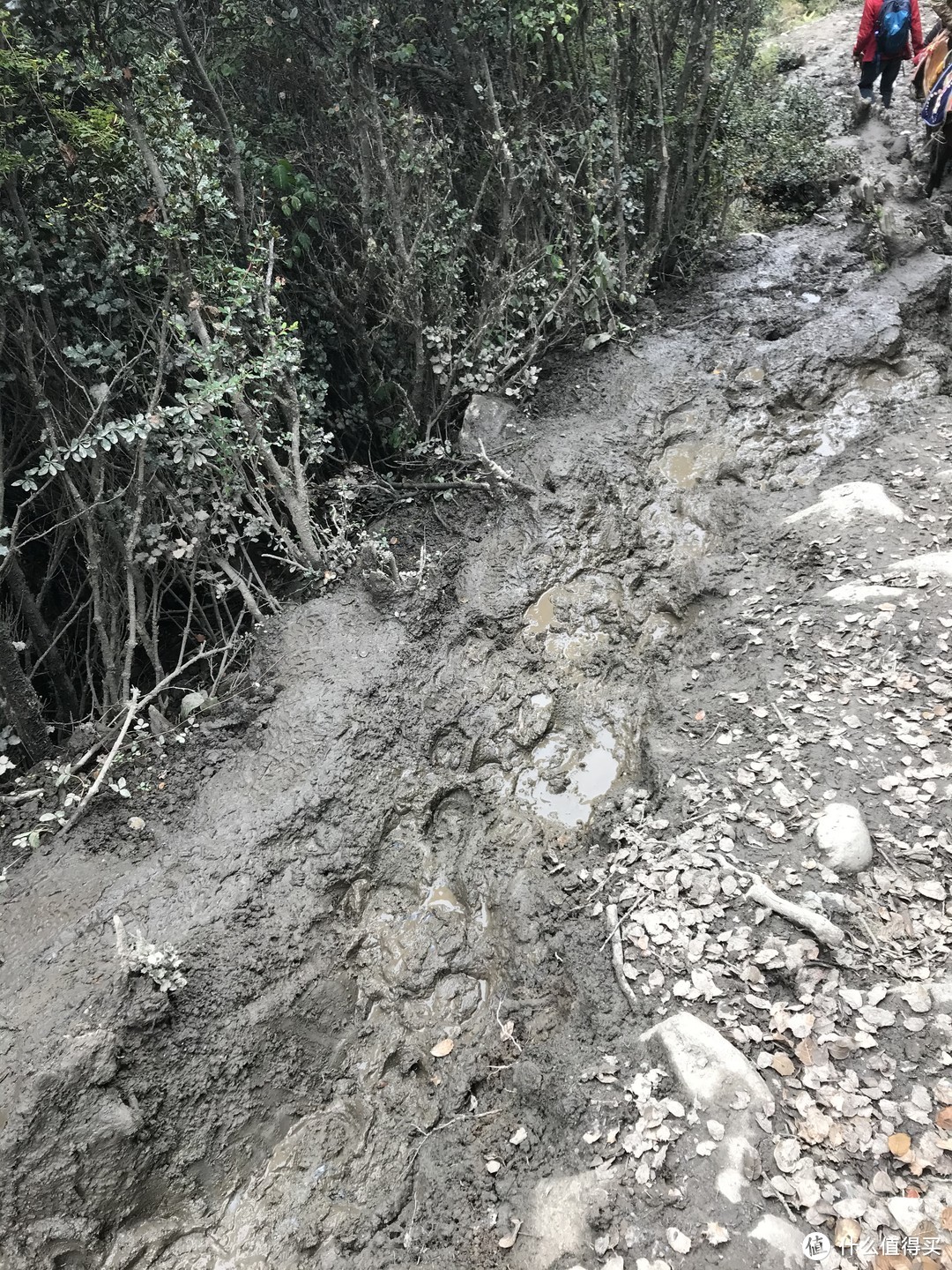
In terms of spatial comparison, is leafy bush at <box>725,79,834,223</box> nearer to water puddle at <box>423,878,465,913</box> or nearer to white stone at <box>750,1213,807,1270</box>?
water puddle at <box>423,878,465,913</box>

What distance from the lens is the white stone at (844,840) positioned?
3.18m

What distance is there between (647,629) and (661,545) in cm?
88

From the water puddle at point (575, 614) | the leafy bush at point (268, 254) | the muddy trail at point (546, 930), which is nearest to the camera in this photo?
the muddy trail at point (546, 930)

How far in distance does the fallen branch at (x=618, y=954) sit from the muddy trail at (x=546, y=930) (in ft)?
0.06

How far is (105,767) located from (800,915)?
3526 mm

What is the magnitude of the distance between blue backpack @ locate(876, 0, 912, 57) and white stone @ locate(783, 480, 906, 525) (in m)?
8.96

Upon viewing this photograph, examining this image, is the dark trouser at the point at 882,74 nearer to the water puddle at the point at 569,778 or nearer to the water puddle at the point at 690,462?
the water puddle at the point at 690,462

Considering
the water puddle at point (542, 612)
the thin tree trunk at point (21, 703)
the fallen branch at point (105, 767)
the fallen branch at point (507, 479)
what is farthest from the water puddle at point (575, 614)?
the thin tree trunk at point (21, 703)

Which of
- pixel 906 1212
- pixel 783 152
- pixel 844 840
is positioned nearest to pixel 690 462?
pixel 844 840

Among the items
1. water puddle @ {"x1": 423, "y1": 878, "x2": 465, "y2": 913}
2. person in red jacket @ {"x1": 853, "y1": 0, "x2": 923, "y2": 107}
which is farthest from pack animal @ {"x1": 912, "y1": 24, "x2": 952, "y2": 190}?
water puddle @ {"x1": 423, "y1": 878, "x2": 465, "y2": 913}

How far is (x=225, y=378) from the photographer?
13.9 ft

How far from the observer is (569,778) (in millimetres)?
4312

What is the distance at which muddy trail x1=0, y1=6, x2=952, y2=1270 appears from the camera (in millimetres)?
2641

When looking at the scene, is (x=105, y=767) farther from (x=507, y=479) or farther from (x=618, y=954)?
(x=507, y=479)
